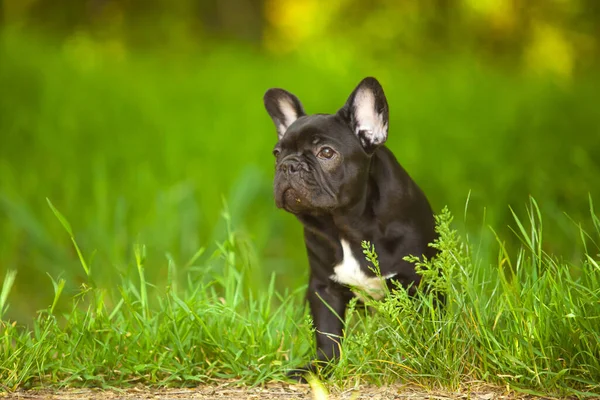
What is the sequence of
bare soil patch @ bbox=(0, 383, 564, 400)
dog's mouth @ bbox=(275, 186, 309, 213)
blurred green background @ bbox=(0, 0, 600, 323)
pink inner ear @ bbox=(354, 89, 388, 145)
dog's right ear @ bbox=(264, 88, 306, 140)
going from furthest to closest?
blurred green background @ bbox=(0, 0, 600, 323) < dog's right ear @ bbox=(264, 88, 306, 140) < pink inner ear @ bbox=(354, 89, 388, 145) < dog's mouth @ bbox=(275, 186, 309, 213) < bare soil patch @ bbox=(0, 383, 564, 400)

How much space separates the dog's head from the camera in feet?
11.3

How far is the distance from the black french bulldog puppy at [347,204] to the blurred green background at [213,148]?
12.3 inches

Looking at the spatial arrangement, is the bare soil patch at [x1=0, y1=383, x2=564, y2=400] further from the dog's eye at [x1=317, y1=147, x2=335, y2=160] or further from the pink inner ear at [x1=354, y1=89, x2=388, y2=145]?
the pink inner ear at [x1=354, y1=89, x2=388, y2=145]

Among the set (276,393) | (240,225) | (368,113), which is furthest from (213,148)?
(276,393)

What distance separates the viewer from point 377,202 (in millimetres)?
3529

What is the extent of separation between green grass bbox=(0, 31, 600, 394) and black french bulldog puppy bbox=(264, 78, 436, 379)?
0.17 m

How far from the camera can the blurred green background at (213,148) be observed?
6082 mm

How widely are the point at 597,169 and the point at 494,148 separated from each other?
117cm

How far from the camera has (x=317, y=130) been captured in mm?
3545

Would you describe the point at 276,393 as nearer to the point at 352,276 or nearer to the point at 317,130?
the point at 352,276

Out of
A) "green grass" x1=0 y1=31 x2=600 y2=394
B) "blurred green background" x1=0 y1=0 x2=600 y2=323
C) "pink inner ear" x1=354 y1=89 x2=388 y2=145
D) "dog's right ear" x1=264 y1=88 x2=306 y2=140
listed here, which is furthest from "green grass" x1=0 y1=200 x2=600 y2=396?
"dog's right ear" x1=264 y1=88 x2=306 y2=140

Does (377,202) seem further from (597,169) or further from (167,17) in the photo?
(167,17)

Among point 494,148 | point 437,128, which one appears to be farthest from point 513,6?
point 494,148

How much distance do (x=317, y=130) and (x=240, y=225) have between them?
Answer: 9.77 feet
